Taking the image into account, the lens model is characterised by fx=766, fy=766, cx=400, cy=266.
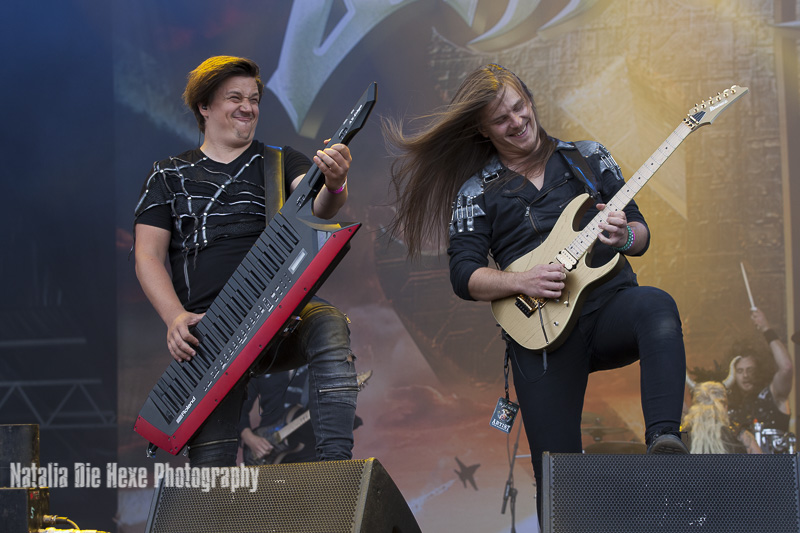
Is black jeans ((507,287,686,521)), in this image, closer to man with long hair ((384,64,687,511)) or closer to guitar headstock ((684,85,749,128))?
man with long hair ((384,64,687,511))

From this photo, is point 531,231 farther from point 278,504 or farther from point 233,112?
point 278,504

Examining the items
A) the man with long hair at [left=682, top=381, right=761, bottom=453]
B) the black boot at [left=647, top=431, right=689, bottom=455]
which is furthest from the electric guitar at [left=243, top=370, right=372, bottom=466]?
the black boot at [left=647, top=431, right=689, bottom=455]

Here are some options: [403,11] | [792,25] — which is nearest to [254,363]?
[403,11]

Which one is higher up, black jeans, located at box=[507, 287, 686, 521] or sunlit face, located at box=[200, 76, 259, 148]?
sunlit face, located at box=[200, 76, 259, 148]

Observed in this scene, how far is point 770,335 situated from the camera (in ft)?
12.0

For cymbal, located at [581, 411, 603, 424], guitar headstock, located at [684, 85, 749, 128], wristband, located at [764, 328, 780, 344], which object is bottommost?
cymbal, located at [581, 411, 603, 424]

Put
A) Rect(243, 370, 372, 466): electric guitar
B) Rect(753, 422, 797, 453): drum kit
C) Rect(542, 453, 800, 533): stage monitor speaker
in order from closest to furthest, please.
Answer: Rect(542, 453, 800, 533): stage monitor speaker → Rect(753, 422, 797, 453): drum kit → Rect(243, 370, 372, 466): electric guitar

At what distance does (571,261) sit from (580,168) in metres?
0.34

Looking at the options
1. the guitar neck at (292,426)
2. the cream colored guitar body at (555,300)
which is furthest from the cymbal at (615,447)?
the cream colored guitar body at (555,300)

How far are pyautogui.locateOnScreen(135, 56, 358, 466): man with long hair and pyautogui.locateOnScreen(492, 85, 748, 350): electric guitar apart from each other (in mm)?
513

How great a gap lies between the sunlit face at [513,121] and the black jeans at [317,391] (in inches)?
29.3

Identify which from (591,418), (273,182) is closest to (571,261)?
(273,182)

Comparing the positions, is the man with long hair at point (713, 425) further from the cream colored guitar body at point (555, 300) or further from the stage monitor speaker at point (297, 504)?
the stage monitor speaker at point (297, 504)

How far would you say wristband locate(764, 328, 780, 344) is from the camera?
11.9 ft
